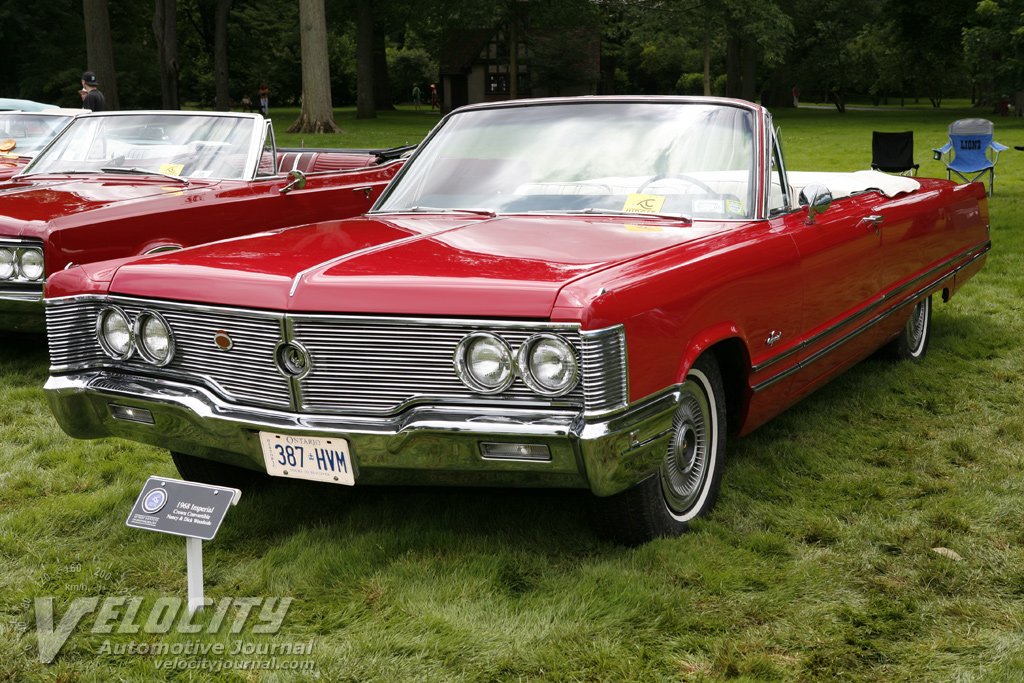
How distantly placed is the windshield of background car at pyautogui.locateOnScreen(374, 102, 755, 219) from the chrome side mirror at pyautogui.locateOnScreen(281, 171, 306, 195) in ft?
8.20

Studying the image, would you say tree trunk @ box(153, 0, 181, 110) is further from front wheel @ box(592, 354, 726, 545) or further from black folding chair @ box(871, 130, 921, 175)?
front wheel @ box(592, 354, 726, 545)

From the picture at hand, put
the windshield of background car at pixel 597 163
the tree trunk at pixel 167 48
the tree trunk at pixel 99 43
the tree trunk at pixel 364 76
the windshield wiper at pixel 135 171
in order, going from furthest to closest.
Answer: 1. the tree trunk at pixel 364 76
2. the tree trunk at pixel 167 48
3. the tree trunk at pixel 99 43
4. the windshield wiper at pixel 135 171
5. the windshield of background car at pixel 597 163

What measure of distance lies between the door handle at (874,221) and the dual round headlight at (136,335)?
3152mm

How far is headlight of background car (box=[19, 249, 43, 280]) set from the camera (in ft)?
17.9

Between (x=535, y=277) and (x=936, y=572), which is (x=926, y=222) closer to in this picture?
(x=936, y=572)

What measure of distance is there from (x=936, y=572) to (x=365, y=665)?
1861 millimetres

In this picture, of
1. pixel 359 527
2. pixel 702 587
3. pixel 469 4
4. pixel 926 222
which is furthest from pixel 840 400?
pixel 469 4

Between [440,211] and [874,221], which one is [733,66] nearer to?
[874,221]

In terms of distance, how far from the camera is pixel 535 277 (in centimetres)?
288

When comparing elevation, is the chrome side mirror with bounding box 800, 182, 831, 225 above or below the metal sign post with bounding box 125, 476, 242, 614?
above

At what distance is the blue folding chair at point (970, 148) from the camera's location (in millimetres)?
13820

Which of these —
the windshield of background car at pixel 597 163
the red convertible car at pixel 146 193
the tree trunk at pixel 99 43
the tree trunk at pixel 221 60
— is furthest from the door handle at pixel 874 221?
the tree trunk at pixel 221 60

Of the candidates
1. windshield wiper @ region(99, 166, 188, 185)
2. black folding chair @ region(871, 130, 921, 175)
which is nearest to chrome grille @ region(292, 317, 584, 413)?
windshield wiper @ region(99, 166, 188, 185)

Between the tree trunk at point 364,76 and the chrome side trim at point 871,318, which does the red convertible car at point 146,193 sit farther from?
the tree trunk at point 364,76
